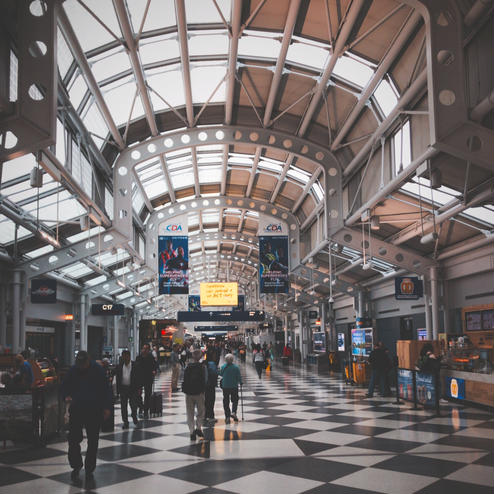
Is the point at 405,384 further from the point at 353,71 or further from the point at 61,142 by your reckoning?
the point at 61,142

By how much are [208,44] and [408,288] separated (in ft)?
36.7

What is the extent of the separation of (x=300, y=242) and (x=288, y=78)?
568 inches

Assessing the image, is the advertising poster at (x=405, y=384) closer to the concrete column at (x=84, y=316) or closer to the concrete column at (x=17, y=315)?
the concrete column at (x=17, y=315)

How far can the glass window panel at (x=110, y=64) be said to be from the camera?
13227 mm

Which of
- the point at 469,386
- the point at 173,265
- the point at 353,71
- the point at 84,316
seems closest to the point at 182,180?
the point at 173,265

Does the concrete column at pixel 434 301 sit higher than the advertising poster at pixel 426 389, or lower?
higher

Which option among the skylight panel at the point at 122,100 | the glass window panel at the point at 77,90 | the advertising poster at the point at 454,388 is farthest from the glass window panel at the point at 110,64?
the advertising poster at the point at 454,388

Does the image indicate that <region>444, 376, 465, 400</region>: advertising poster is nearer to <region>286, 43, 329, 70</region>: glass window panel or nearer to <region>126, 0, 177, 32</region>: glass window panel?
<region>286, 43, 329, 70</region>: glass window panel

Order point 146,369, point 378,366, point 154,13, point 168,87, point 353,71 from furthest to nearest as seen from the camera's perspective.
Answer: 1. point 168,87
2. point 378,366
3. point 353,71
4. point 154,13
5. point 146,369

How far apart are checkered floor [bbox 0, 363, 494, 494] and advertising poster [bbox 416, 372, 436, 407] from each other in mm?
495

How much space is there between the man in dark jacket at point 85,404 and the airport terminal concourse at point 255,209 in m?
0.03

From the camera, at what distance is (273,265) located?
22.9 m

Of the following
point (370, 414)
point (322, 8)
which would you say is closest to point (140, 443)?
point (370, 414)

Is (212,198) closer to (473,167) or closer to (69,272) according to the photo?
(69,272)
